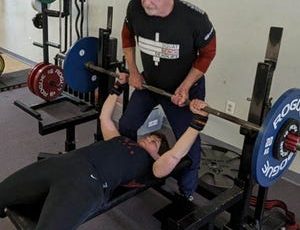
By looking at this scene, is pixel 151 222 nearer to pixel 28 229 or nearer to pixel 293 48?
pixel 28 229

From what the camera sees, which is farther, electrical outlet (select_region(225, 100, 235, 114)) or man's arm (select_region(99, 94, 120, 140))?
electrical outlet (select_region(225, 100, 235, 114))

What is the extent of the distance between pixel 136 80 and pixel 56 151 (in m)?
1.06

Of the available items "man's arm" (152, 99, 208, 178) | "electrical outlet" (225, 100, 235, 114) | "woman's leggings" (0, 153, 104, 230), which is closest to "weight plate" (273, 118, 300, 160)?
"man's arm" (152, 99, 208, 178)

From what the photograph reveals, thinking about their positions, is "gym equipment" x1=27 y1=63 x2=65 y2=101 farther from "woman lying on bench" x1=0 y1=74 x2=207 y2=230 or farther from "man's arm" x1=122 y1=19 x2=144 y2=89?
"woman lying on bench" x1=0 y1=74 x2=207 y2=230

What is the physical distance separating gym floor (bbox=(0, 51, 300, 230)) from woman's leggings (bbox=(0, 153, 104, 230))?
0.58 meters

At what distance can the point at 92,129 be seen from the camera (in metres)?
3.18

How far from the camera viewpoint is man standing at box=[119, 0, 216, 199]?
72.4 inches

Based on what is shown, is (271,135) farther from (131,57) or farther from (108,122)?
(131,57)

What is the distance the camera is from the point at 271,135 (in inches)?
58.7

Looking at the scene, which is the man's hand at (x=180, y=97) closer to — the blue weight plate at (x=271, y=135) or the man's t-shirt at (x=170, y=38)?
the man's t-shirt at (x=170, y=38)

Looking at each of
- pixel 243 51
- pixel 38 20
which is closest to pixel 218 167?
pixel 243 51

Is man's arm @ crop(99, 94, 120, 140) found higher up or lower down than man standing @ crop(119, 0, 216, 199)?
lower down

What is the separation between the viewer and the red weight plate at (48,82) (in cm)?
291

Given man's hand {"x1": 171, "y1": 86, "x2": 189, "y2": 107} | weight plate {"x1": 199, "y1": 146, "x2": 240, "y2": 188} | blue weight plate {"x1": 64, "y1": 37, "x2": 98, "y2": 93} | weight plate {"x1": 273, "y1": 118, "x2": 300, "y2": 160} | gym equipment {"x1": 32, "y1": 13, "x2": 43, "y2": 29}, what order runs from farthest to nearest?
1. gym equipment {"x1": 32, "y1": 13, "x2": 43, "y2": 29}
2. weight plate {"x1": 199, "y1": 146, "x2": 240, "y2": 188}
3. blue weight plate {"x1": 64, "y1": 37, "x2": 98, "y2": 93}
4. man's hand {"x1": 171, "y1": 86, "x2": 189, "y2": 107}
5. weight plate {"x1": 273, "y1": 118, "x2": 300, "y2": 160}
